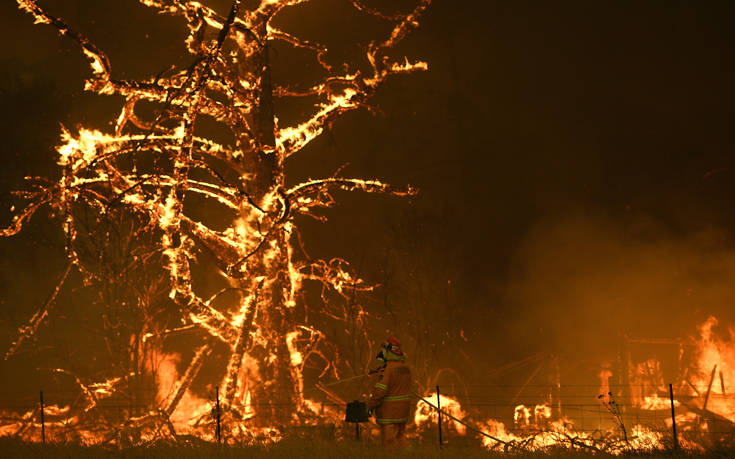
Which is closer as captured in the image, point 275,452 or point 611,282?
point 275,452

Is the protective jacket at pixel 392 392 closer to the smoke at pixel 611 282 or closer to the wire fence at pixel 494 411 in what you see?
the wire fence at pixel 494 411

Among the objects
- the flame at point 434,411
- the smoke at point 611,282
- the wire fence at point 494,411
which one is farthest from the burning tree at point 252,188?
the smoke at point 611,282

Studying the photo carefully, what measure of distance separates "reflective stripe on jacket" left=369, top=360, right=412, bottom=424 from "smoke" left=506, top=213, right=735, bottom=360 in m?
10.7

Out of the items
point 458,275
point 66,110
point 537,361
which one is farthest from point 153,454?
point 66,110

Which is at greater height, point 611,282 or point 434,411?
point 611,282

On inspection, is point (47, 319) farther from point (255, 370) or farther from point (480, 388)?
point (480, 388)

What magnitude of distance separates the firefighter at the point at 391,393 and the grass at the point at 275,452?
30 cm

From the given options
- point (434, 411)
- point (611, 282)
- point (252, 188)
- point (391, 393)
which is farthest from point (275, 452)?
point (611, 282)

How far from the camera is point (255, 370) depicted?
14.1 meters

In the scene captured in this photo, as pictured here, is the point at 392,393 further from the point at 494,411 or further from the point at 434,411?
the point at 494,411

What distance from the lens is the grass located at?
8820 mm

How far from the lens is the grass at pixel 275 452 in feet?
28.9

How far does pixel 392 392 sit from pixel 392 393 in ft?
0.04

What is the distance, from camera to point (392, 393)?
9445 mm
